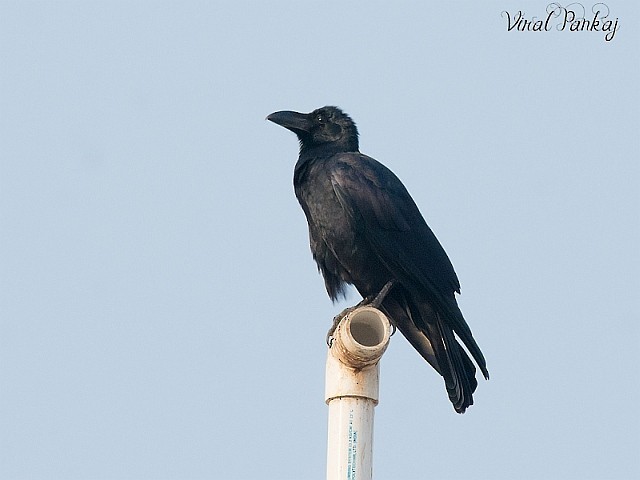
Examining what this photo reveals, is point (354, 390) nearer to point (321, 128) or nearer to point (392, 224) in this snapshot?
point (392, 224)

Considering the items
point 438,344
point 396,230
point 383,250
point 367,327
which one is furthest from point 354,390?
point 396,230

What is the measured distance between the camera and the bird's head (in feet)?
24.0

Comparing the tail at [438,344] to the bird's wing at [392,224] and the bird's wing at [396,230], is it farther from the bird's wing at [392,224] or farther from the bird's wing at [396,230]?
the bird's wing at [392,224]

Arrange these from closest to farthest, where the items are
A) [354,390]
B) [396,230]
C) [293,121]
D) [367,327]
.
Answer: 1. [354,390]
2. [367,327]
3. [396,230]
4. [293,121]

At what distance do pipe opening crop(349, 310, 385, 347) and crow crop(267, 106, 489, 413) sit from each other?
3.98 ft

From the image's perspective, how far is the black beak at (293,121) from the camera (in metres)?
7.35

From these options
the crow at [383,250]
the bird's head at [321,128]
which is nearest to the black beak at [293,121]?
the bird's head at [321,128]

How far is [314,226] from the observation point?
680cm

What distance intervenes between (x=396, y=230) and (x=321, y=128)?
43.3 inches

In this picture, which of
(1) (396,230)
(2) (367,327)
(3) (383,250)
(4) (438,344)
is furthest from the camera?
(1) (396,230)

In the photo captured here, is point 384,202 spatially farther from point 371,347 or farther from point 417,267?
point 371,347

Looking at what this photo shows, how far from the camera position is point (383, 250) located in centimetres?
654

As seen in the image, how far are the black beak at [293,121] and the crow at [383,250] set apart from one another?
347mm

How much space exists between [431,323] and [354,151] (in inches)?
59.6
